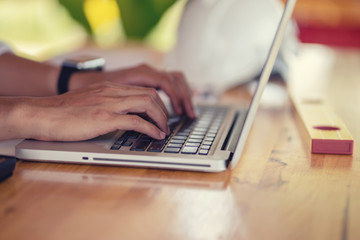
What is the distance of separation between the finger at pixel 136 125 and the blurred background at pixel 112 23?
0.73 m

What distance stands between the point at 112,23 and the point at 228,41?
2.92 feet

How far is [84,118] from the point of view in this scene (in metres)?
0.75

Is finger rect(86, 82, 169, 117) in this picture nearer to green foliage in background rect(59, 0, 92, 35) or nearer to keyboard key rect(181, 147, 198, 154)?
keyboard key rect(181, 147, 198, 154)

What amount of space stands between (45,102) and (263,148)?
38 cm

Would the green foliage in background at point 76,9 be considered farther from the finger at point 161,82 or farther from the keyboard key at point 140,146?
the keyboard key at point 140,146

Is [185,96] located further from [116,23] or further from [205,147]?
[116,23]

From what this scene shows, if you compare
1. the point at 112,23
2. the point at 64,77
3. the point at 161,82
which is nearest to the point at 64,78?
the point at 64,77

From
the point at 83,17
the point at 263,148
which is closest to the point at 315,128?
the point at 263,148

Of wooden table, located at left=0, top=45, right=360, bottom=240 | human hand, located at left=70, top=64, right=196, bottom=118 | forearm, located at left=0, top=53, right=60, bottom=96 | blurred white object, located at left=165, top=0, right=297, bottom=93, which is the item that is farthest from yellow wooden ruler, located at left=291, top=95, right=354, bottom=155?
forearm, located at left=0, top=53, right=60, bottom=96

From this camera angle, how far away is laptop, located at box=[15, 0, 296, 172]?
0.68 metres

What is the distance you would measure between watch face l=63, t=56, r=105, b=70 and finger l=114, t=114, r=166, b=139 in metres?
0.39

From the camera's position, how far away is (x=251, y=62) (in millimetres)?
1354

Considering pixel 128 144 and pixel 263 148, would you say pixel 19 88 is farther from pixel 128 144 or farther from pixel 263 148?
pixel 263 148

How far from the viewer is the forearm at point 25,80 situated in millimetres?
1089
